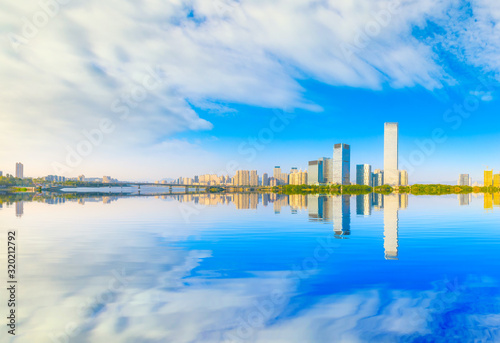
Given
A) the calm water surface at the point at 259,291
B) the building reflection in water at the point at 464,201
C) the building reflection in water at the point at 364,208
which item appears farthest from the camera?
the building reflection in water at the point at 464,201

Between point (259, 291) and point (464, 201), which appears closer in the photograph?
point (259, 291)

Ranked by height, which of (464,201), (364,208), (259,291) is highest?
(259,291)

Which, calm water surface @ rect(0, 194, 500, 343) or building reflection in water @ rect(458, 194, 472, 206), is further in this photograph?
building reflection in water @ rect(458, 194, 472, 206)

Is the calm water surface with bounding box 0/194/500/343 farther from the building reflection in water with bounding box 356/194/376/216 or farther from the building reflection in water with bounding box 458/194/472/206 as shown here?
the building reflection in water with bounding box 458/194/472/206

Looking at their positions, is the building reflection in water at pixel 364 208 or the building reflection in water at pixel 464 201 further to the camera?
the building reflection in water at pixel 464 201

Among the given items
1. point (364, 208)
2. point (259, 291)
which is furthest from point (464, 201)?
point (259, 291)

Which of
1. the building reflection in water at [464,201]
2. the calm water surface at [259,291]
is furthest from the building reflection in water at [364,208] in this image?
the calm water surface at [259,291]

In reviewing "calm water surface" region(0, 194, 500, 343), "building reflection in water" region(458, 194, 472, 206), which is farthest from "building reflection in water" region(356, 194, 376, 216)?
"calm water surface" region(0, 194, 500, 343)

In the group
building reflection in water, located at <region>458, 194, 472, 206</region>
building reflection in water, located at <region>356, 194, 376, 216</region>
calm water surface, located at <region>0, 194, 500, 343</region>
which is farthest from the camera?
building reflection in water, located at <region>458, 194, 472, 206</region>

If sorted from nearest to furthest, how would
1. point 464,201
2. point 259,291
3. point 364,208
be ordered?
point 259,291 < point 364,208 < point 464,201

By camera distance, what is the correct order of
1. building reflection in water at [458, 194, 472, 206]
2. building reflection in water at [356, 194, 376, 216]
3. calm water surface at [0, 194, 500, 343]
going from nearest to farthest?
calm water surface at [0, 194, 500, 343] → building reflection in water at [356, 194, 376, 216] → building reflection in water at [458, 194, 472, 206]

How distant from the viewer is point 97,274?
607 inches

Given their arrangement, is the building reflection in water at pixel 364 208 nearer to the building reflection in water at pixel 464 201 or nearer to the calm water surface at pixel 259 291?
the building reflection in water at pixel 464 201

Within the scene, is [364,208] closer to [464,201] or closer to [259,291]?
[259,291]
